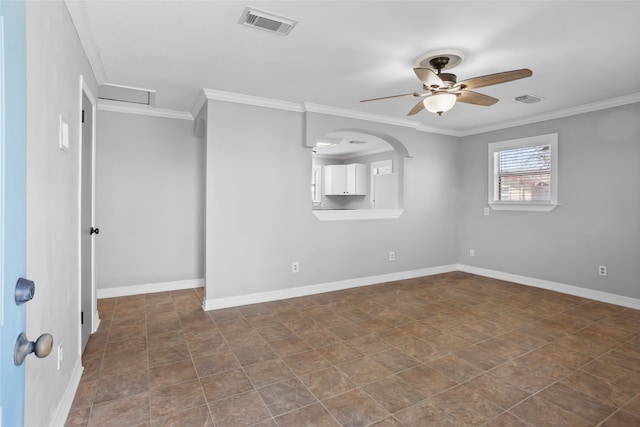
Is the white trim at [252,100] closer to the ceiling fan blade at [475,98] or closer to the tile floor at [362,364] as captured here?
the ceiling fan blade at [475,98]

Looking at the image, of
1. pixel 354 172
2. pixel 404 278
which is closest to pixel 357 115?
pixel 404 278

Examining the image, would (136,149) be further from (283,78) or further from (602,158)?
(602,158)

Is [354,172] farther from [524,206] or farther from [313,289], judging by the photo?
[313,289]

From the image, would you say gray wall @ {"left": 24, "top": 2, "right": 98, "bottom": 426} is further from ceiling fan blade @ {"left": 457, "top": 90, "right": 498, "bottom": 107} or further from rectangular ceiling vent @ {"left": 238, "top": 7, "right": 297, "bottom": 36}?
ceiling fan blade @ {"left": 457, "top": 90, "right": 498, "bottom": 107}

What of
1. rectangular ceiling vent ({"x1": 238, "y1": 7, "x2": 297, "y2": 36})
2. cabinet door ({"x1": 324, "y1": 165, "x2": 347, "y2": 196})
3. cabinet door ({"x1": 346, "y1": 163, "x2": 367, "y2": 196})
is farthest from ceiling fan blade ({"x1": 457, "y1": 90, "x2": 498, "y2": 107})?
cabinet door ({"x1": 324, "y1": 165, "x2": 347, "y2": 196})

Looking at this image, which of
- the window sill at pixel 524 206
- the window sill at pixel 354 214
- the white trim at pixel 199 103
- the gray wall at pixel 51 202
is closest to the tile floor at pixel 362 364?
the gray wall at pixel 51 202

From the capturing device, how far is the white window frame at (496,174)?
467cm

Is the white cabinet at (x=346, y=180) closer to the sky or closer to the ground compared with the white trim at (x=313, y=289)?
closer to the sky

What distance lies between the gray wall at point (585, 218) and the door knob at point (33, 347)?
5376 millimetres

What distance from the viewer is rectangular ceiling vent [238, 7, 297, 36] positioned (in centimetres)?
225

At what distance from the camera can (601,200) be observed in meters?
4.25

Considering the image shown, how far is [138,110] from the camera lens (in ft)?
14.4

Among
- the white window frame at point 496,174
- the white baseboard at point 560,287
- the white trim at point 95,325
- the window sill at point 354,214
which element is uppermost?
the white window frame at point 496,174

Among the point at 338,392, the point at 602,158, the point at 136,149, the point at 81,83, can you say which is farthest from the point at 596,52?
the point at 136,149
